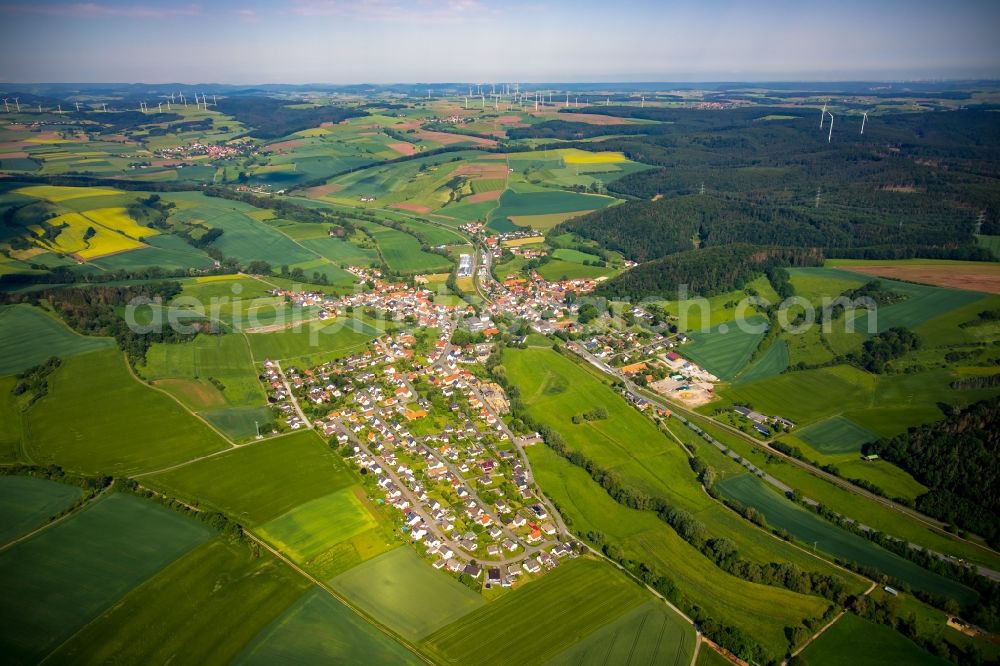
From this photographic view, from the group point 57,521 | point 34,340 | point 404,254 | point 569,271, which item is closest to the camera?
point 57,521

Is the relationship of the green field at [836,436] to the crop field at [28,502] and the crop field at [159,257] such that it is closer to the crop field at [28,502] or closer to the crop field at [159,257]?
the crop field at [28,502]

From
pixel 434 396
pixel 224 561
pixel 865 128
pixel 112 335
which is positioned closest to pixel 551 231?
pixel 434 396

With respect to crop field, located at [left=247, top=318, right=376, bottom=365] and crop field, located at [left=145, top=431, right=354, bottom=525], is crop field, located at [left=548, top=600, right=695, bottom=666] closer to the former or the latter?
crop field, located at [left=145, top=431, right=354, bottom=525]

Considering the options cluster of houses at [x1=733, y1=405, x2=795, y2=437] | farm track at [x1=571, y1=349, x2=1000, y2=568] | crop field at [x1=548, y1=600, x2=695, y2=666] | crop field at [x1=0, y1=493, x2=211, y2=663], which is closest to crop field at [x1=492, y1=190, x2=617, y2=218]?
farm track at [x1=571, y1=349, x2=1000, y2=568]

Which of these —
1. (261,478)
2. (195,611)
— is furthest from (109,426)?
(195,611)

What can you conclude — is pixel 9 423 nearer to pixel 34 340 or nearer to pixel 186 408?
pixel 186 408

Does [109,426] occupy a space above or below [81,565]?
above
